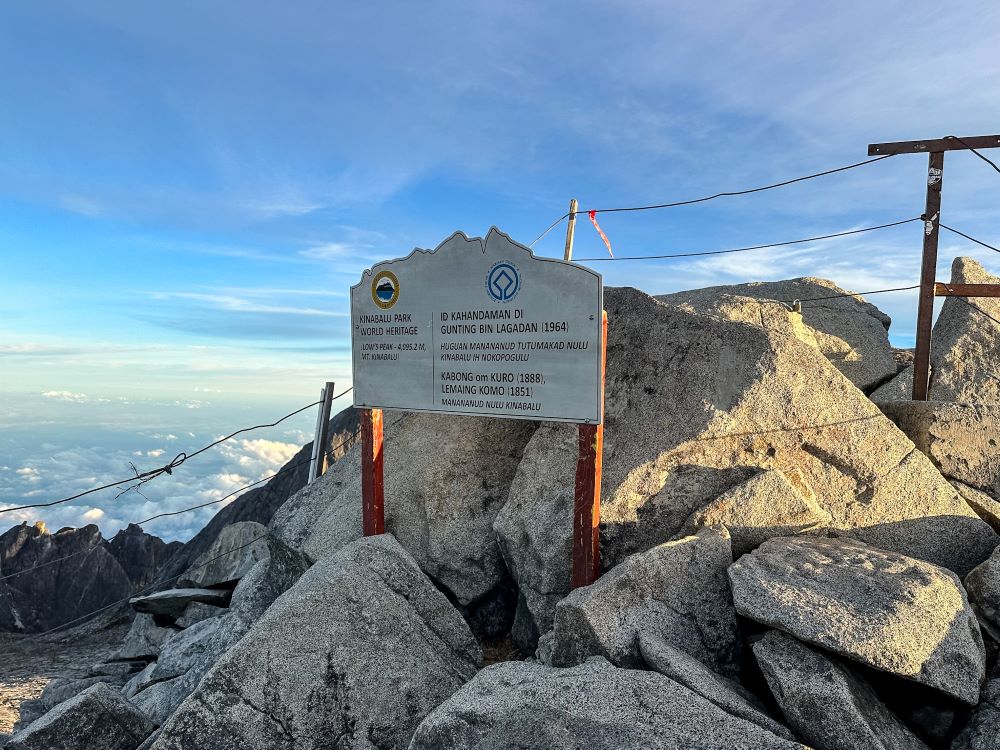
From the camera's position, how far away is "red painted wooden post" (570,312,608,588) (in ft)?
23.1

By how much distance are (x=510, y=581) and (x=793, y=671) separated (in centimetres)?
384

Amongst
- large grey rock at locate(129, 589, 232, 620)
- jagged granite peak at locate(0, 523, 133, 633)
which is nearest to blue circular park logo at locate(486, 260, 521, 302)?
large grey rock at locate(129, 589, 232, 620)

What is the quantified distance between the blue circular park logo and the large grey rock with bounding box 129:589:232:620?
7972 mm

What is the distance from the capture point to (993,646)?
20.5 feet

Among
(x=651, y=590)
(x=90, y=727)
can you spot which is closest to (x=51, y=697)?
(x=90, y=727)

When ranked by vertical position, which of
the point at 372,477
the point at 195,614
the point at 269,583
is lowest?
the point at 195,614

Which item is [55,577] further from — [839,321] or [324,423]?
[839,321]

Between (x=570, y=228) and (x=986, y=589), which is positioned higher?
(x=570, y=228)

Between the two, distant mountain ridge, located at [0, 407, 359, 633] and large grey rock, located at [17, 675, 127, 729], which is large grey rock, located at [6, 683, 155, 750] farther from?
distant mountain ridge, located at [0, 407, 359, 633]

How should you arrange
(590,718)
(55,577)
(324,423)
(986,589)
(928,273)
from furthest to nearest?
1. (55,577)
2. (324,423)
3. (928,273)
4. (986,589)
5. (590,718)

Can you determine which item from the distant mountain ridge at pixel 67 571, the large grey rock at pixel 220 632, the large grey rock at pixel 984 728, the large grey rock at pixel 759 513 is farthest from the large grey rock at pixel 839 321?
the distant mountain ridge at pixel 67 571

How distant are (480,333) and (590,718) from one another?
4.01 metres

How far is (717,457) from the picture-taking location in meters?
7.59

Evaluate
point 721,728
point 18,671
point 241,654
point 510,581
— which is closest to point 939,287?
point 510,581
